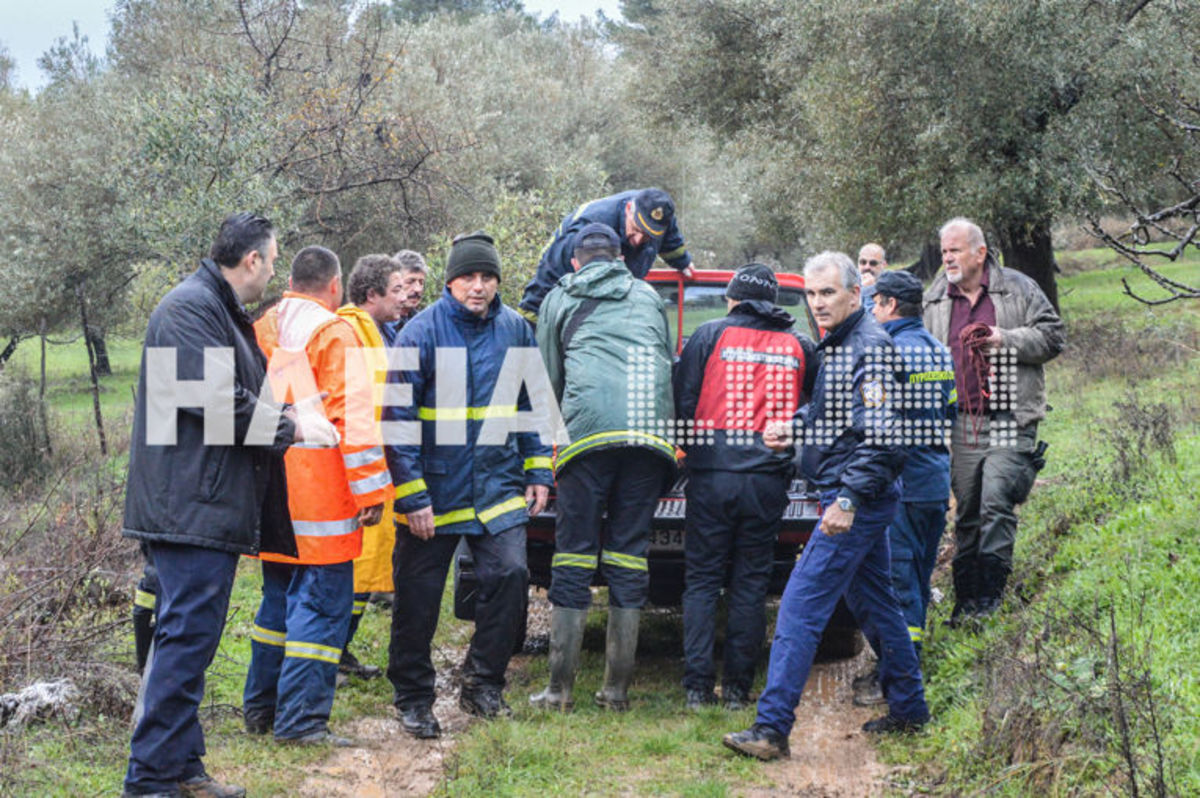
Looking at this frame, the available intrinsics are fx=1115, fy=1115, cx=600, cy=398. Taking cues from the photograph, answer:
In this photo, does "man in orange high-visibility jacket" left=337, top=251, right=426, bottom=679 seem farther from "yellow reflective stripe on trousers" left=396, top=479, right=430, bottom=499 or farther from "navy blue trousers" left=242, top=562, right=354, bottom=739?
"yellow reflective stripe on trousers" left=396, top=479, right=430, bottom=499

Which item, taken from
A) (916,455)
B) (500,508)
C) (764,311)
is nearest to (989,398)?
(916,455)

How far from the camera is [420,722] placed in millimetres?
5004

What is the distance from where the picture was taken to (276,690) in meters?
4.99

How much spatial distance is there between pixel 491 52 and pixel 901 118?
2123cm

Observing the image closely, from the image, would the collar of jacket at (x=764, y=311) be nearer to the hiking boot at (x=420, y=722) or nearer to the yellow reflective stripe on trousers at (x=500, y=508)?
the yellow reflective stripe on trousers at (x=500, y=508)

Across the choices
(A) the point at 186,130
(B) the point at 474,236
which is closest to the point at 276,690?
(B) the point at 474,236

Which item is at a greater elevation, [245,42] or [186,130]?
[245,42]

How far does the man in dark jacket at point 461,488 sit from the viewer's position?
5.07m

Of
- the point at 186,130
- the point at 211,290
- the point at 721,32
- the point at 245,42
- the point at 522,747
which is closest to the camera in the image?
the point at 211,290

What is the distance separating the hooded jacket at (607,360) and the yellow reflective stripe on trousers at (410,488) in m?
0.74

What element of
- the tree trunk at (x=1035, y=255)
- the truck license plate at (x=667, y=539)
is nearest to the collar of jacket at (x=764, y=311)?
the truck license plate at (x=667, y=539)

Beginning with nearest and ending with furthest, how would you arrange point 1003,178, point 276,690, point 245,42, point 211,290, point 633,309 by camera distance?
point 211,290
point 276,690
point 633,309
point 245,42
point 1003,178

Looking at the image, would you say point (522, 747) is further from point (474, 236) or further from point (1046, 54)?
point (1046, 54)

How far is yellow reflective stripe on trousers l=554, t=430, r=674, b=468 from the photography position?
17.2 ft
